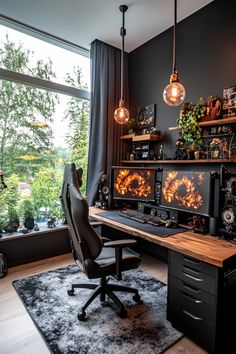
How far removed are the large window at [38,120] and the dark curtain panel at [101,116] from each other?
7.9 inches

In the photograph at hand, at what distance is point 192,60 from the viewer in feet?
8.31

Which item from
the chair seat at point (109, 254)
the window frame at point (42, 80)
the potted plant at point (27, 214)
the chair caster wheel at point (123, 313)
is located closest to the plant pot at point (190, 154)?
the chair seat at point (109, 254)

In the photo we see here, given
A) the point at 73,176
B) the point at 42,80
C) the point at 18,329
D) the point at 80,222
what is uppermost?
the point at 42,80

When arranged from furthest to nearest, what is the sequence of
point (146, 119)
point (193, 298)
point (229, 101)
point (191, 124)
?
point (146, 119) → point (191, 124) → point (229, 101) → point (193, 298)

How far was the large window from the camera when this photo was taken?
9.02 ft

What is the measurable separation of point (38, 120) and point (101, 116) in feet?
2.81

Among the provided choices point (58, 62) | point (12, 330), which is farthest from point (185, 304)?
point (58, 62)

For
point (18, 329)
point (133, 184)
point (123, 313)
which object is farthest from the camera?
point (133, 184)

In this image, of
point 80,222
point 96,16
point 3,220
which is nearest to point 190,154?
point 80,222

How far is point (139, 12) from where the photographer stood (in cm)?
254

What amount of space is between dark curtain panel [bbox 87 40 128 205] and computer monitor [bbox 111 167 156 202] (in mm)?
466

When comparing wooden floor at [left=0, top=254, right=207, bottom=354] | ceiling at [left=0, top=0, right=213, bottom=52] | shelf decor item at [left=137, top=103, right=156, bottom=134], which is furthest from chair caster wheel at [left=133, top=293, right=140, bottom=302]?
ceiling at [left=0, top=0, right=213, bottom=52]

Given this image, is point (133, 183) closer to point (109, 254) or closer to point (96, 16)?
point (109, 254)

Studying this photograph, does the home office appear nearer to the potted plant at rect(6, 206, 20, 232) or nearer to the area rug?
the area rug
